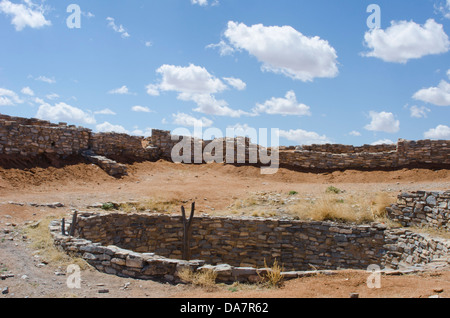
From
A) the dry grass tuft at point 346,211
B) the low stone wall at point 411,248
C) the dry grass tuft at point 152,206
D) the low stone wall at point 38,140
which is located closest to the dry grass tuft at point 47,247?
the dry grass tuft at point 152,206

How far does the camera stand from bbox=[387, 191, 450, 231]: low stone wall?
10.9m

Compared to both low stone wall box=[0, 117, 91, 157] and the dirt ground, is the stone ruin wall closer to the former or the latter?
low stone wall box=[0, 117, 91, 157]

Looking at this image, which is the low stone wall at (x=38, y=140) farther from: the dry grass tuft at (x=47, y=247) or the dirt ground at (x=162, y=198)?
the dry grass tuft at (x=47, y=247)

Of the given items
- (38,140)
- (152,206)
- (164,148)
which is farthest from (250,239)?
(164,148)

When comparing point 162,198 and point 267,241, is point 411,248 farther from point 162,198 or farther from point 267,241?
point 162,198

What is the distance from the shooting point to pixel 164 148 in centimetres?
2462

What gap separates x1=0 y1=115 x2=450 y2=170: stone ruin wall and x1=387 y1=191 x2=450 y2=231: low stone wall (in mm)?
9356

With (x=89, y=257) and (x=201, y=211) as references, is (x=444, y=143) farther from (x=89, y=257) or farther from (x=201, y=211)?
(x=89, y=257)

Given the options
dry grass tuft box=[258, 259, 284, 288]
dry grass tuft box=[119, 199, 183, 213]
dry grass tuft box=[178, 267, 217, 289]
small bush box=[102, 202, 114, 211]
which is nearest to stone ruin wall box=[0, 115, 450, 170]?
small bush box=[102, 202, 114, 211]

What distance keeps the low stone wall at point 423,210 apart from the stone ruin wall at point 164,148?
936 cm

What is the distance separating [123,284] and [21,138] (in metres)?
14.6

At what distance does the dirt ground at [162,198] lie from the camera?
6238 mm

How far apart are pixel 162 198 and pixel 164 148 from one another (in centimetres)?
994
